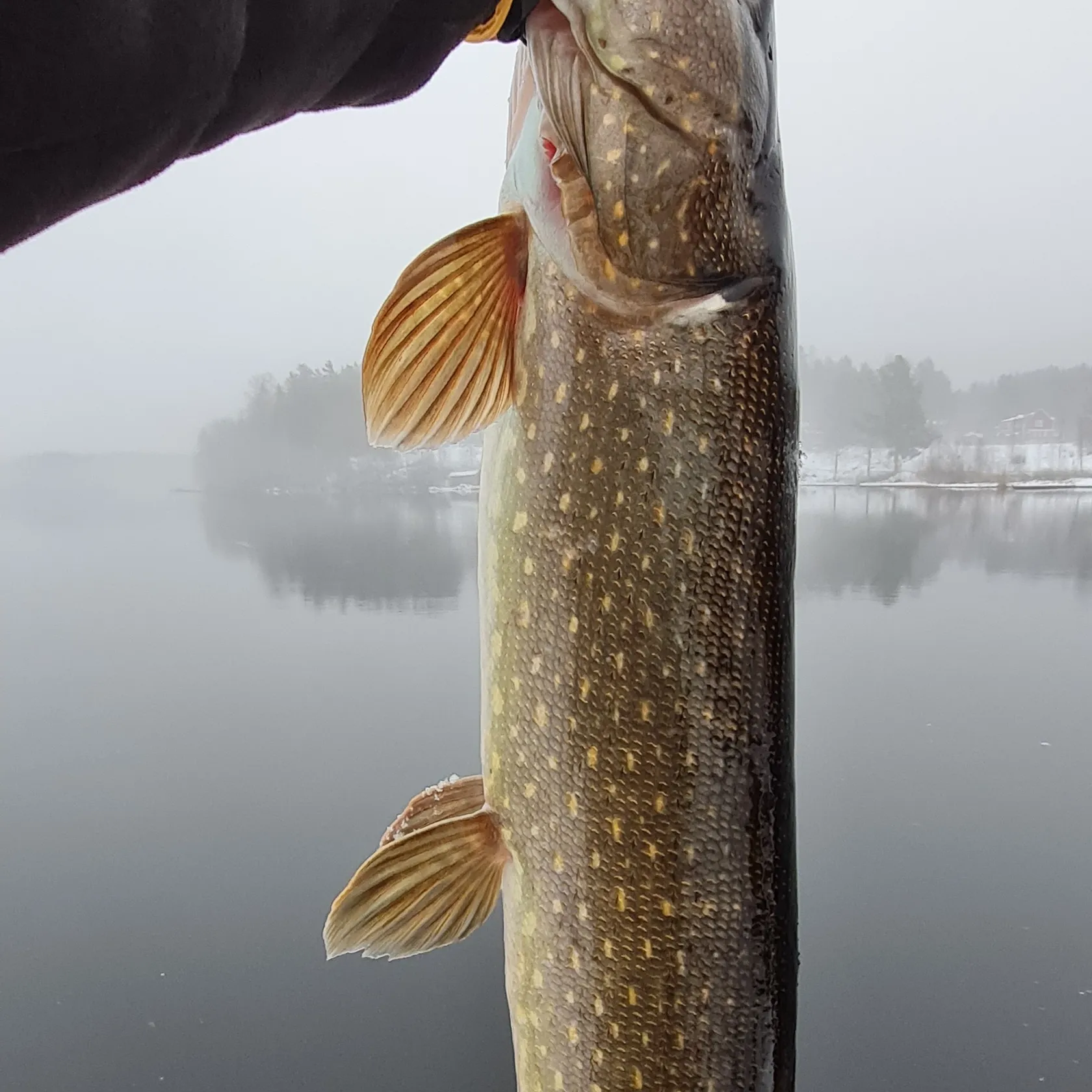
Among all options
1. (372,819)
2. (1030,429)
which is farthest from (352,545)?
(1030,429)

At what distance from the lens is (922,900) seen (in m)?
2.13

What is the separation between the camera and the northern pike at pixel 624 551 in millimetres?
540

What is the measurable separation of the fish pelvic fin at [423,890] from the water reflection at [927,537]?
3.45 meters

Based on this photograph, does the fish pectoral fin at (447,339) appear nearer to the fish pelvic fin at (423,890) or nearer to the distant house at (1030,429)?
the fish pelvic fin at (423,890)

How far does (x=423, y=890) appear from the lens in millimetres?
668

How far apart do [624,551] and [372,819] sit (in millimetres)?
2047

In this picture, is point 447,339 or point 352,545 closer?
point 447,339

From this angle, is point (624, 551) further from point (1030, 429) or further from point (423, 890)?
point (1030, 429)

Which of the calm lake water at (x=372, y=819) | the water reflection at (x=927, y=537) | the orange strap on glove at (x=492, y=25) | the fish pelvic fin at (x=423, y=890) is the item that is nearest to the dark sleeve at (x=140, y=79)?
the orange strap on glove at (x=492, y=25)

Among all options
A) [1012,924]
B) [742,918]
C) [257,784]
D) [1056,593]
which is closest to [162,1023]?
[257,784]

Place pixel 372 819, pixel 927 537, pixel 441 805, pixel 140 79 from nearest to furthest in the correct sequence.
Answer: pixel 140 79 → pixel 441 805 → pixel 372 819 → pixel 927 537

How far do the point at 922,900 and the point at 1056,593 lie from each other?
2.78 m

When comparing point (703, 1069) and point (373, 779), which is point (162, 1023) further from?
point (703, 1069)

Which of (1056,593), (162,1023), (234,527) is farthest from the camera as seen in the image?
(234,527)
